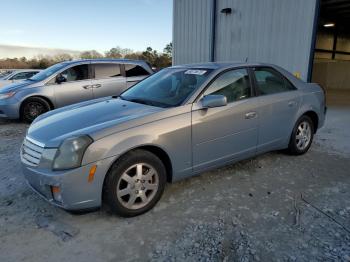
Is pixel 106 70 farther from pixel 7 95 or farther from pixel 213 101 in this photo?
pixel 213 101

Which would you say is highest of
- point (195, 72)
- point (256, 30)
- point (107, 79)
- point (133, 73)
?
point (256, 30)

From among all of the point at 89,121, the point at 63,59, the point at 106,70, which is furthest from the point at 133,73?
the point at 63,59

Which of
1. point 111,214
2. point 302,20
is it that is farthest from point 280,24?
point 111,214

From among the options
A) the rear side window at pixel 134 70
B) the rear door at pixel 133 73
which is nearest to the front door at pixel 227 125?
the rear door at pixel 133 73

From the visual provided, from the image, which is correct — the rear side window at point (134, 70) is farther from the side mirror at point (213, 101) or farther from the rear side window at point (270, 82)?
the side mirror at point (213, 101)

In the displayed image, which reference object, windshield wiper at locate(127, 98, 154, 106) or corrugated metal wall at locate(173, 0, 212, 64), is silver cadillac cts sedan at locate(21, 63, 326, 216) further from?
corrugated metal wall at locate(173, 0, 212, 64)

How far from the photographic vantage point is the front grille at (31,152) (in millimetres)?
2787

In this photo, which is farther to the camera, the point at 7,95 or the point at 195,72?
the point at 7,95

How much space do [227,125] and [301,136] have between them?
175 cm

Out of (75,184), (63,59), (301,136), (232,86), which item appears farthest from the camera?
(63,59)

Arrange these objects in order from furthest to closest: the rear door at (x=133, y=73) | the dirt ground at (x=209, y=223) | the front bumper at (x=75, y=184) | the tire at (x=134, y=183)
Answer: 1. the rear door at (x=133, y=73)
2. the tire at (x=134, y=183)
3. the front bumper at (x=75, y=184)
4. the dirt ground at (x=209, y=223)

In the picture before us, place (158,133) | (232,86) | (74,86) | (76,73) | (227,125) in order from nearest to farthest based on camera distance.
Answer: (158,133)
(227,125)
(232,86)
(74,86)
(76,73)

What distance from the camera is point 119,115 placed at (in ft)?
10.2

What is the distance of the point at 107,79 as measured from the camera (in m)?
7.73
